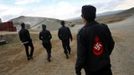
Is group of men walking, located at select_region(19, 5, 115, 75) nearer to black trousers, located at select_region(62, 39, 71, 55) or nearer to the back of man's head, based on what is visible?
the back of man's head

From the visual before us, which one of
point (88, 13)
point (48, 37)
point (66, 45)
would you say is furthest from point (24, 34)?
point (88, 13)

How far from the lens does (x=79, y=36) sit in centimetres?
567

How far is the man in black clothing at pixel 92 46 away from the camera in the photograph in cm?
564

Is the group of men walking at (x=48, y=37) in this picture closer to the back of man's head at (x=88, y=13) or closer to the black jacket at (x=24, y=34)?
the black jacket at (x=24, y=34)

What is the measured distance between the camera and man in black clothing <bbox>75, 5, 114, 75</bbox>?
5.64 meters

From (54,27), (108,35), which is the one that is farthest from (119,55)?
(54,27)

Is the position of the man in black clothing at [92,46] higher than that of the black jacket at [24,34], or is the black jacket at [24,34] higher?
the man in black clothing at [92,46]

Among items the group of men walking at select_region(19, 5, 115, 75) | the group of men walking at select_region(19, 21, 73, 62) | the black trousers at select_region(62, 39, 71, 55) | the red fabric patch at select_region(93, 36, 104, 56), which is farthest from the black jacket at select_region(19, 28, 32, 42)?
the red fabric patch at select_region(93, 36, 104, 56)

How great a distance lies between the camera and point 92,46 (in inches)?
223

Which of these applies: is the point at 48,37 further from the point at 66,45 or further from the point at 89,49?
the point at 89,49

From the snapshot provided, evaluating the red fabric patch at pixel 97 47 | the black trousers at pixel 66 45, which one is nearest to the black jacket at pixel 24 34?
the black trousers at pixel 66 45

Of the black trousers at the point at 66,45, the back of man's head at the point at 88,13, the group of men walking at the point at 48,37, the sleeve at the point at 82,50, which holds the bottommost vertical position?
the black trousers at the point at 66,45

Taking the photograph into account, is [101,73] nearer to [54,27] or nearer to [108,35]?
[108,35]

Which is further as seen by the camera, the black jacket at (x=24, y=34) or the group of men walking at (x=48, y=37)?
the black jacket at (x=24, y=34)
